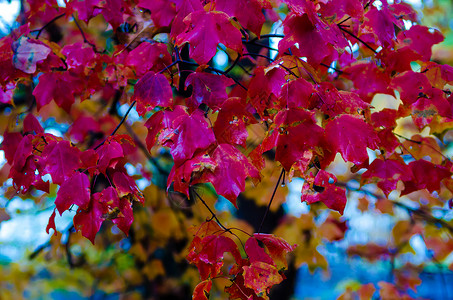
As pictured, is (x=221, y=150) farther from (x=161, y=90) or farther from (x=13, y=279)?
(x=13, y=279)

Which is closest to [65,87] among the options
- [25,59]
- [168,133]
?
[25,59]

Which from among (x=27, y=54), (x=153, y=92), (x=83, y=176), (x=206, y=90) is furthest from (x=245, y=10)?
(x=27, y=54)

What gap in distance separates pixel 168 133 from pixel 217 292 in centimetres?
278

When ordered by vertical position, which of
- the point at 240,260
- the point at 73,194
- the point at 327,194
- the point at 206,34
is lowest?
the point at 240,260

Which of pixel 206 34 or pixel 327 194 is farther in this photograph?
pixel 327 194

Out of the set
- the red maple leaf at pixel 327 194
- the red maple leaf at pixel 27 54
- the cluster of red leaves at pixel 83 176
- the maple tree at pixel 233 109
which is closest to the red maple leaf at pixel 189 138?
the maple tree at pixel 233 109

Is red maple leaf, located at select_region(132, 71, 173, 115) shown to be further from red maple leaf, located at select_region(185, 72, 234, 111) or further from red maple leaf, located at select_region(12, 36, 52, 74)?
red maple leaf, located at select_region(12, 36, 52, 74)

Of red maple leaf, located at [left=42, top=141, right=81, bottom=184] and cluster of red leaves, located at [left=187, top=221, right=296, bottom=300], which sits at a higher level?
red maple leaf, located at [left=42, top=141, right=81, bottom=184]

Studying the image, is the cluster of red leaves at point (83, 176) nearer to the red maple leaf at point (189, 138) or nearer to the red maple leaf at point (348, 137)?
the red maple leaf at point (189, 138)

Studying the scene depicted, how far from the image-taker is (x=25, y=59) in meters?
1.47

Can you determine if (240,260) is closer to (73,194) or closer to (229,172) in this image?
(229,172)

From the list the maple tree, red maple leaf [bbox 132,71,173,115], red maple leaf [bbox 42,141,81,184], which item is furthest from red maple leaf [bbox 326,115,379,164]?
red maple leaf [bbox 42,141,81,184]

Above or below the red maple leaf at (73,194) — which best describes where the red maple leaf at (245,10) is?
above

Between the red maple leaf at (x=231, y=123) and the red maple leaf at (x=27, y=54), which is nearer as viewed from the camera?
the red maple leaf at (x=231, y=123)
